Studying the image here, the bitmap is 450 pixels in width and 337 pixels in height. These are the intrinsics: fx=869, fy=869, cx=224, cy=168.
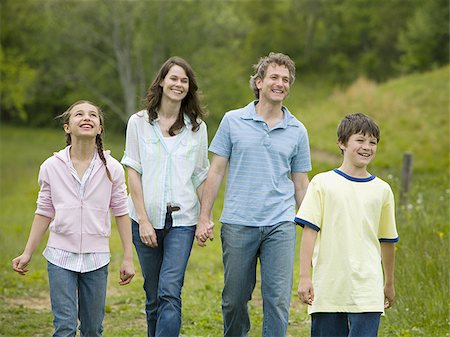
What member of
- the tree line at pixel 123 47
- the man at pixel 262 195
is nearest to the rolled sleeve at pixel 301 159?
the man at pixel 262 195

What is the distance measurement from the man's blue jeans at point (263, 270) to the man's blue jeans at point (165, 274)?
31 centimetres

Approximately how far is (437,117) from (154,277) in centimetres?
2052

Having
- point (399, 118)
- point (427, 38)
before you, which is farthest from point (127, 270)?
point (427, 38)

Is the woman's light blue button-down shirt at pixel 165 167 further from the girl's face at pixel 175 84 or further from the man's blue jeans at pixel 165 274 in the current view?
the girl's face at pixel 175 84

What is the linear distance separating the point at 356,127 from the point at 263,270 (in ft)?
4.18

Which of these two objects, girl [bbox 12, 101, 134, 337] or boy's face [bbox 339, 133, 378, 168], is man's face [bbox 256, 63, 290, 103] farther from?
girl [bbox 12, 101, 134, 337]

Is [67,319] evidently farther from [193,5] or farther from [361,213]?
[193,5]

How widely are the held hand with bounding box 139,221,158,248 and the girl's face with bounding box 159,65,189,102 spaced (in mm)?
941

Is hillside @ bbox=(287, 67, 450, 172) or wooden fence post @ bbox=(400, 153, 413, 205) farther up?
hillside @ bbox=(287, 67, 450, 172)

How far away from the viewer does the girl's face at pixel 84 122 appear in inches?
225

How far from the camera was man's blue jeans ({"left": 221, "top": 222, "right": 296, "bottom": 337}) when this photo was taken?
5.94 m

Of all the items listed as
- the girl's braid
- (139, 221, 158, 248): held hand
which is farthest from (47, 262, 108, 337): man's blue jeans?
the girl's braid

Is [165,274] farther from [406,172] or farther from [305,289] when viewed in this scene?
[406,172]

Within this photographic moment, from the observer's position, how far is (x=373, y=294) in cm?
513
